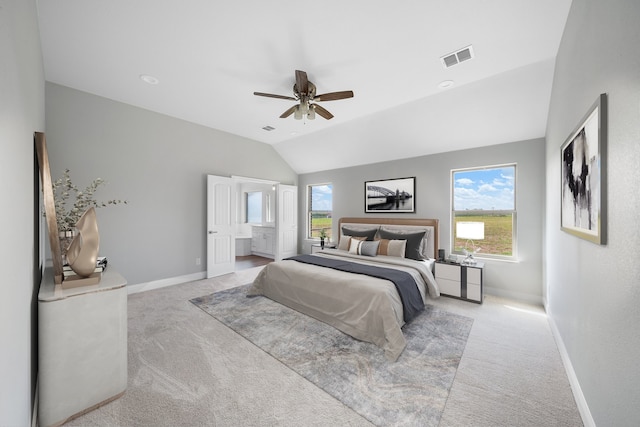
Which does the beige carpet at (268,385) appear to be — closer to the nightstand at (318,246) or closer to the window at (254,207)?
the nightstand at (318,246)

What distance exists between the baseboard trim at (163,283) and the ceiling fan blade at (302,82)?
3764 millimetres

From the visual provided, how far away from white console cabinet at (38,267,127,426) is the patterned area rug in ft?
3.76

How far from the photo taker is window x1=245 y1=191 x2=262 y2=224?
25.1ft

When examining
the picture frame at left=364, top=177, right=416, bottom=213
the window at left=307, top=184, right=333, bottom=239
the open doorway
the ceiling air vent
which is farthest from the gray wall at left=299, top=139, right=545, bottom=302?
the open doorway

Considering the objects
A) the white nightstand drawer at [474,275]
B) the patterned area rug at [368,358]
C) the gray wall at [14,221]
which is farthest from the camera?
the white nightstand drawer at [474,275]

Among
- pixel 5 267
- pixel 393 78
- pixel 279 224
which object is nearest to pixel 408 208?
pixel 393 78

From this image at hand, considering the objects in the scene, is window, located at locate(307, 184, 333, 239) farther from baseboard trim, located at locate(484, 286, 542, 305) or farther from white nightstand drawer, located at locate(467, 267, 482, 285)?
baseboard trim, located at locate(484, 286, 542, 305)

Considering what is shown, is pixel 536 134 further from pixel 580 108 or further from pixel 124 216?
pixel 124 216

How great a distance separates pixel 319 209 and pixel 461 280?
3.76m

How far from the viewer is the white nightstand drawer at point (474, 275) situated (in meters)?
3.47

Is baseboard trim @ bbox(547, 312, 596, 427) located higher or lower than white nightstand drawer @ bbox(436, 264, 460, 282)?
lower

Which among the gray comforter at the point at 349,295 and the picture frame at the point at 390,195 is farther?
the picture frame at the point at 390,195

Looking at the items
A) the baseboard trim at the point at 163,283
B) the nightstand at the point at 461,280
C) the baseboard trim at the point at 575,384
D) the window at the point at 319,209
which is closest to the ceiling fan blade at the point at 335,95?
the nightstand at the point at 461,280

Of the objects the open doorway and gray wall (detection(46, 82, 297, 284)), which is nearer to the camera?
gray wall (detection(46, 82, 297, 284))
